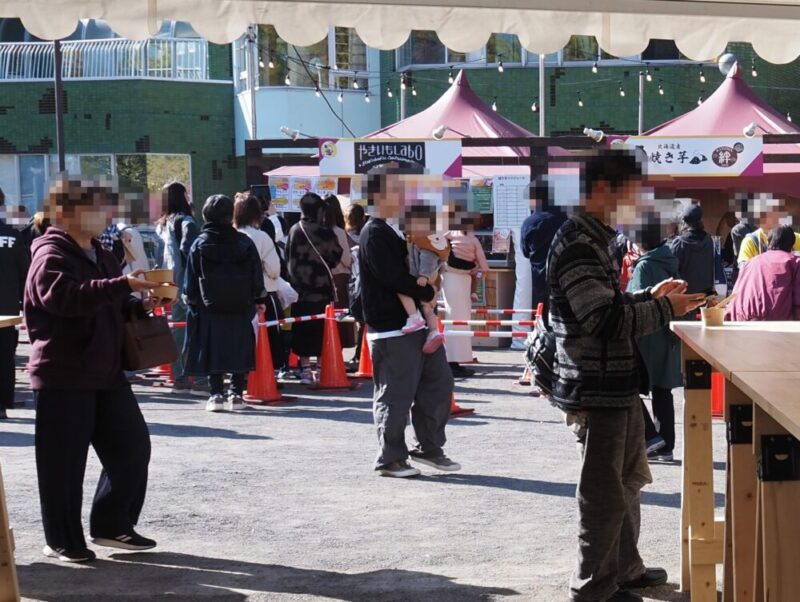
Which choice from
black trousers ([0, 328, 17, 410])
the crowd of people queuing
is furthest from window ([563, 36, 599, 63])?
black trousers ([0, 328, 17, 410])

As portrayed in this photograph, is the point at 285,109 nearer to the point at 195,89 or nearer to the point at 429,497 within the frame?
the point at 195,89

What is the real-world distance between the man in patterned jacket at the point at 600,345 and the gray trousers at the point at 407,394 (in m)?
2.82

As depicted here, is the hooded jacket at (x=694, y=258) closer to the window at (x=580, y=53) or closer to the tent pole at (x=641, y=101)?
the tent pole at (x=641, y=101)

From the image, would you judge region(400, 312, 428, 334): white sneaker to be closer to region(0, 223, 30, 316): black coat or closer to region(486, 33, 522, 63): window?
region(0, 223, 30, 316): black coat

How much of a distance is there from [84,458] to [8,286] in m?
5.18

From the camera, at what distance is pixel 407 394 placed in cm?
770

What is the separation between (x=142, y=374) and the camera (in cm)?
1341

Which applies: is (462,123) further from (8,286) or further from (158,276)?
(158,276)

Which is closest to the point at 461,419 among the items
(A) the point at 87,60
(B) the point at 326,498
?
(B) the point at 326,498

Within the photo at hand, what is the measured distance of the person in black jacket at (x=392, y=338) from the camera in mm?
7504

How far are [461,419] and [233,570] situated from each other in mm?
4824

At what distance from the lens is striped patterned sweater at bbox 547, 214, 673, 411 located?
4562mm

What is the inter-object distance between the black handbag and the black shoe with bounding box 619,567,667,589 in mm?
2425

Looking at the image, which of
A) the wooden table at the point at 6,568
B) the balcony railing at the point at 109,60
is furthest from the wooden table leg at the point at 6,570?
the balcony railing at the point at 109,60
